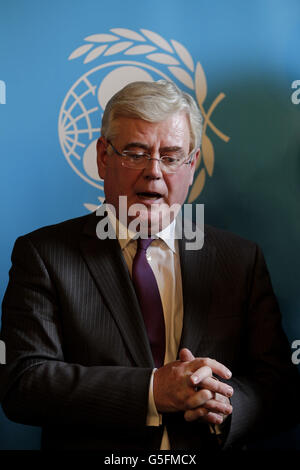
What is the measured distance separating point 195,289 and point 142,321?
8.0 inches

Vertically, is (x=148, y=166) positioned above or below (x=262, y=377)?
above

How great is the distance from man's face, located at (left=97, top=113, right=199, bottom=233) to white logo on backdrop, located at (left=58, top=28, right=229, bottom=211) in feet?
0.92

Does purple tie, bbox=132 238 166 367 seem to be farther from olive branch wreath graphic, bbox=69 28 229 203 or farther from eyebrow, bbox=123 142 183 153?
olive branch wreath graphic, bbox=69 28 229 203

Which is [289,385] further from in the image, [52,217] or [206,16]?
[206,16]

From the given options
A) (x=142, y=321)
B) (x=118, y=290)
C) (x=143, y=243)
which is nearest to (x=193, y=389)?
(x=142, y=321)

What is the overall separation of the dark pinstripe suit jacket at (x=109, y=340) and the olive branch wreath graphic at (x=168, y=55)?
0.40 m

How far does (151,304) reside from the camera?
5.09 feet

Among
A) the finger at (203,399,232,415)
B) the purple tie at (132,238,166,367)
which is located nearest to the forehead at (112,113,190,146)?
the purple tie at (132,238,166,367)

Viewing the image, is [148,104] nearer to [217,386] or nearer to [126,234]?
[126,234]

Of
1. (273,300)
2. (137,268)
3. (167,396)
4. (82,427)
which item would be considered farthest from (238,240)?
(82,427)

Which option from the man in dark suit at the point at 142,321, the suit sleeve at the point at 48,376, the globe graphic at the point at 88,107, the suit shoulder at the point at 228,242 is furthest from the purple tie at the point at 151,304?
the globe graphic at the point at 88,107

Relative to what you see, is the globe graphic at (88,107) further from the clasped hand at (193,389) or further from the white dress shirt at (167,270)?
the clasped hand at (193,389)

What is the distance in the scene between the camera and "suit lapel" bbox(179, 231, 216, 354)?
5.05 ft

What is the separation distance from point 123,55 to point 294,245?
92cm
